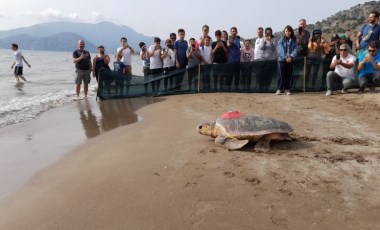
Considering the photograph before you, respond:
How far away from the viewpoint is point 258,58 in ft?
31.5

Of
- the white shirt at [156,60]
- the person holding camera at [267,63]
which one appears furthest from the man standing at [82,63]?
the person holding camera at [267,63]

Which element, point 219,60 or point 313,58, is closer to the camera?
point 313,58

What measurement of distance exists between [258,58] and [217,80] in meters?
1.31

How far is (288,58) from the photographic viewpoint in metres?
8.38

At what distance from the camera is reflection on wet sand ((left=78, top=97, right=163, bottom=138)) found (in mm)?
6559

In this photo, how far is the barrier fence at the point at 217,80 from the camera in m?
9.23

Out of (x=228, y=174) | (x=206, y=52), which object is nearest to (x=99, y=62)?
(x=206, y=52)

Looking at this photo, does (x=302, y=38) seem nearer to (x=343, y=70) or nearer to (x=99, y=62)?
(x=343, y=70)

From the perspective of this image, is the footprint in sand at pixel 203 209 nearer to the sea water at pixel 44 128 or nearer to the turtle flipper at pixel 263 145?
the turtle flipper at pixel 263 145

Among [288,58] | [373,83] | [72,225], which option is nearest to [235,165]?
[72,225]

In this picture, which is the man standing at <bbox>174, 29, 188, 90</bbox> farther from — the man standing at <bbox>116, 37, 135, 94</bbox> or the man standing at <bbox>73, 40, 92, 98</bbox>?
the man standing at <bbox>73, 40, 92, 98</bbox>

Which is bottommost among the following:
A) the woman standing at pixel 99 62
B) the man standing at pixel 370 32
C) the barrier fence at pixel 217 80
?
the barrier fence at pixel 217 80

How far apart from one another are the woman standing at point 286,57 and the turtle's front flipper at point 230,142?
466 centimetres

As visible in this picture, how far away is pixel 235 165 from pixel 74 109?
19.8ft
